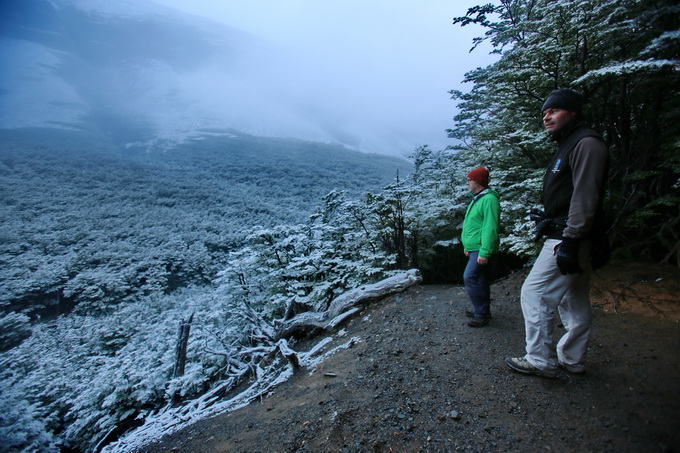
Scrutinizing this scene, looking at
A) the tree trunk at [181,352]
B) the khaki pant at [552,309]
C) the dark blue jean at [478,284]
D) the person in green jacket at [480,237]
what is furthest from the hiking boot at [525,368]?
the tree trunk at [181,352]

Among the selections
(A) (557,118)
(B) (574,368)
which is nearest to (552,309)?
(B) (574,368)

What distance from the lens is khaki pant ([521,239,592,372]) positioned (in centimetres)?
204

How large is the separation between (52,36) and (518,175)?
113231 millimetres

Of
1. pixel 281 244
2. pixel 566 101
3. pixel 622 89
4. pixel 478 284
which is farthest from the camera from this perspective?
pixel 281 244

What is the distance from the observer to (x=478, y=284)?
3385mm

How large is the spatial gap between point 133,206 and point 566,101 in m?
27.2

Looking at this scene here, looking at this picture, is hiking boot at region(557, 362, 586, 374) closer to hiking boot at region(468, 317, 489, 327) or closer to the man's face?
hiking boot at region(468, 317, 489, 327)

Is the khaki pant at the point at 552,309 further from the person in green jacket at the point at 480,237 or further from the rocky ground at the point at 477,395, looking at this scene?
the person in green jacket at the point at 480,237

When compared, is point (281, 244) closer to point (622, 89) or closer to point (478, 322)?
point (478, 322)

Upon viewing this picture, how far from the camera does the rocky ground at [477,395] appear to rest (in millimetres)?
1681

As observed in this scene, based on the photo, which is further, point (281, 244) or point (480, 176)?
point (281, 244)

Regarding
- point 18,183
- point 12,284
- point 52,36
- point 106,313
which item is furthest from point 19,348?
point 52,36

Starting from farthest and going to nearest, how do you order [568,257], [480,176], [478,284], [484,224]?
[478,284] < [480,176] < [484,224] < [568,257]

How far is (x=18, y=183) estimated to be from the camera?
22.2 metres
